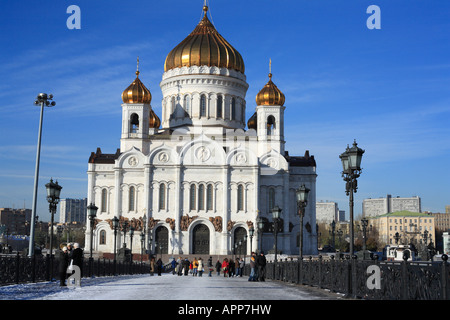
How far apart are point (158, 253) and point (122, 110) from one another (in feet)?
50.2

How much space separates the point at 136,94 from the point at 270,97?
45.1 ft

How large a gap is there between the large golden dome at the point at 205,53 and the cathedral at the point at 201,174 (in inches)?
4.4

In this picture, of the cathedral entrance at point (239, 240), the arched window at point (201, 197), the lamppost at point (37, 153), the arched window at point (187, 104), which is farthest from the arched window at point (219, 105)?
the lamppost at point (37, 153)

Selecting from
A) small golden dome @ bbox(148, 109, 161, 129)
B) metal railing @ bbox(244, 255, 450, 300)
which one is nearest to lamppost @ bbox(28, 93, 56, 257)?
metal railing @ bbox(244, 255, 450, 300)

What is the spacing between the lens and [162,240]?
5681cm

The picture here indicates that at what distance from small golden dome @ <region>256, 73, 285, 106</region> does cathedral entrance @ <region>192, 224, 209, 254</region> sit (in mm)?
14100

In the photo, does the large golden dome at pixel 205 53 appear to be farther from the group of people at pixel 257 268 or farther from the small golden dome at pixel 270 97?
the group of people at pixel 257 268

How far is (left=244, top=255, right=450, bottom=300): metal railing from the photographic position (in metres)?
10.0

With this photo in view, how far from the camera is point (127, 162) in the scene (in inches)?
2301

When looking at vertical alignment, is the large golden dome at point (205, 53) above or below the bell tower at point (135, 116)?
above

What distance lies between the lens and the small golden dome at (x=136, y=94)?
195 feet

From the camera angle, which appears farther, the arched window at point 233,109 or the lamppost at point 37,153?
the arched window at point 233,109

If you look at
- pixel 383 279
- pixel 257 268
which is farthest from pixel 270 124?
pixel 383 279

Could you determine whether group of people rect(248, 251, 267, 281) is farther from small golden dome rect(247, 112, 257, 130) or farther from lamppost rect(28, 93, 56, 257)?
small golden dome rect(247, 112, 257, 130)
